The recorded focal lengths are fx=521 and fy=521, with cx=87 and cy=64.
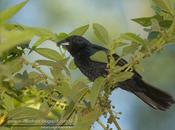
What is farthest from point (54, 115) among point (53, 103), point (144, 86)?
point (144, 86)

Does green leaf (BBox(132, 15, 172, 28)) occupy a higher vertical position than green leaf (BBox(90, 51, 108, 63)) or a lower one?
higher

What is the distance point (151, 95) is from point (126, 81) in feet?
1.11

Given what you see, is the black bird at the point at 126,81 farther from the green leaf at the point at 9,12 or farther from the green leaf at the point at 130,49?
the green leaf at the point at 9,12

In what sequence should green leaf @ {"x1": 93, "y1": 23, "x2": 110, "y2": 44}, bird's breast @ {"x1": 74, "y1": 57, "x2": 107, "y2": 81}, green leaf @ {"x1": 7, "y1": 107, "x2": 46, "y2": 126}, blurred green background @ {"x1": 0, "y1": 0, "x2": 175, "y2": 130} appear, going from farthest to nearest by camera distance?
blurred green background @ {"x1": 0, "y1": 0, "x2": 175, "y2": 130} < bird's breast @ {"x1": 74, "y1": 57, "x2": 107, "y2": 81} < green leaf @ {"x1": 93, "y1": 23, "x2": 110, "y2": 44} < green leaf @ {"x1": 7, "y1": 107, "x2": 46, "y2": 126}

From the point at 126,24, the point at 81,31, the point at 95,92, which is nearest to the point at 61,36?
the point at 81,31

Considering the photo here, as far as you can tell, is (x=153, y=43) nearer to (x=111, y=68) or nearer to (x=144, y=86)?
(x=111, y=68)

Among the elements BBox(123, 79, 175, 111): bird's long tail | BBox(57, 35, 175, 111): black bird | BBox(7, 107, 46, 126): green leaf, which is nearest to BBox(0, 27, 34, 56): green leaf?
BBox(7, 107, 46, 126): green leaf

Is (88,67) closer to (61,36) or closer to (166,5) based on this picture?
(61,36)

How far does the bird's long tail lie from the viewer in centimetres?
183

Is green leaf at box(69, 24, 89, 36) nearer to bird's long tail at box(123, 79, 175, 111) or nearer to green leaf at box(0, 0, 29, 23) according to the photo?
green leaf at box(0, 0, 29, 23)

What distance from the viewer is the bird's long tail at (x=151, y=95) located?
183 centimetres

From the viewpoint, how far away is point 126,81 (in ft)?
5.61

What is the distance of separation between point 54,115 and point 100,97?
15 cm

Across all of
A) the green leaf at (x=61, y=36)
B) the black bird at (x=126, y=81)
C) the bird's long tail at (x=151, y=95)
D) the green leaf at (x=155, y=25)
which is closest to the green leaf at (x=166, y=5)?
the green leaf at (x=155, y=25)
